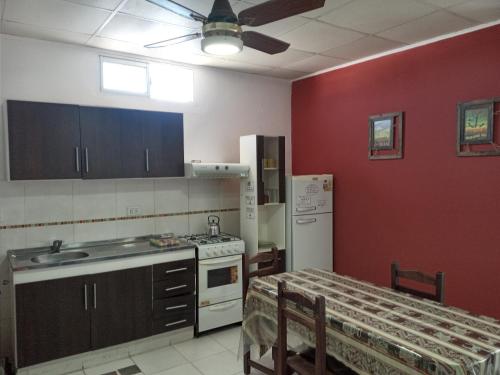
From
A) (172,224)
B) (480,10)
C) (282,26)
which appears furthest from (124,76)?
(480,10)

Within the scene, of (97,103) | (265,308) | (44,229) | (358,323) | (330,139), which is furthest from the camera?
(330,139)

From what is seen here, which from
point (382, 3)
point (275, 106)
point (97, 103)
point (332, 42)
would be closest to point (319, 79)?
point (275, 106)

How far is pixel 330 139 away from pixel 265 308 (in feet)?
8.20

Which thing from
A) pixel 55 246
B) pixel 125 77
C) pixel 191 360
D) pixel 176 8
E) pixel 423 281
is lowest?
pixel 191 360

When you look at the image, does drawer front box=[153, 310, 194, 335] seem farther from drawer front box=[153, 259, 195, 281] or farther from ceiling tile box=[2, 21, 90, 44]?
ceiling tile box=[2, 21, 90, 44]

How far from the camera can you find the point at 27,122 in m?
3.08

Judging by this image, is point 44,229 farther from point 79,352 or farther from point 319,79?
point 319,79

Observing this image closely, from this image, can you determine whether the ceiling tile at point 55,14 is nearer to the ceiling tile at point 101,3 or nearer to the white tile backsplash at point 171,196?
the ceiling tile at point 101,3

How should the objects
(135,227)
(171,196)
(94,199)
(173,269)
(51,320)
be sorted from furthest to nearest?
(171,196)
(135,227)
(94,199)
(173,269)
(51,320)

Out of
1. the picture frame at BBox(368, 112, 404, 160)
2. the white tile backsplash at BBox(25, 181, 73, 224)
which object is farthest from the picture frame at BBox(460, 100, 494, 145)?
the white tile backsplash at BBox(25, 181, 73, 224)

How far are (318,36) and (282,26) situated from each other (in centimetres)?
42

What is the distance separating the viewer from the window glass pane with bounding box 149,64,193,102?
13.2 ft

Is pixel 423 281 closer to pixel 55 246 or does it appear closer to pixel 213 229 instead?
pixel 213 229

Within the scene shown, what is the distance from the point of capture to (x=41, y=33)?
321 cm
